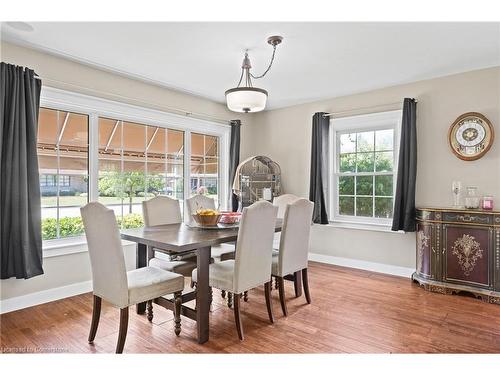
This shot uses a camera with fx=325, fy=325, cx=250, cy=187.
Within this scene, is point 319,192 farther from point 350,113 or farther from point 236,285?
point 236,285

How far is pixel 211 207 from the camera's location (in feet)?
13.4

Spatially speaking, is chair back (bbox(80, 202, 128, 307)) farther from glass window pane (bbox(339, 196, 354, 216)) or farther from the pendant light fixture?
glass window pane (bbox(339, 196, 354, 216))

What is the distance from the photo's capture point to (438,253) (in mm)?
3635

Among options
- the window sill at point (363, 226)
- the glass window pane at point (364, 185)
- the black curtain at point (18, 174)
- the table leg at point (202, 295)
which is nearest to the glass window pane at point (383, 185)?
the glass window pane at point (364, 185)

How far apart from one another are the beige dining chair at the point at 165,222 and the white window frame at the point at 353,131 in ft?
8.03

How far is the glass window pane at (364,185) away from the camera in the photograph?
464cm

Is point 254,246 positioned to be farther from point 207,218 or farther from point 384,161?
point 384,161

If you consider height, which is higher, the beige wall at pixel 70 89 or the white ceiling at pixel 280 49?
the white ceiling at pixel 280 49

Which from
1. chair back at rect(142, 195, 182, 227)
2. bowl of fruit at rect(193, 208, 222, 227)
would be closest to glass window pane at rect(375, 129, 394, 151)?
bowl of fruit at rect(193, 208, 222, 227)

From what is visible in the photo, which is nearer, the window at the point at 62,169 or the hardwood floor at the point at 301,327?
the hardwood floor at the point at 301,327

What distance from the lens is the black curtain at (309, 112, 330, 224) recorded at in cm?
477

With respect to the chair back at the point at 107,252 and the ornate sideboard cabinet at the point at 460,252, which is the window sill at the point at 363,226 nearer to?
the ornate sideboard cabinet at the point at 460,252
